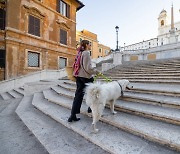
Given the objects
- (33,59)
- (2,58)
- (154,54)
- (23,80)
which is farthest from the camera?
(154,54)

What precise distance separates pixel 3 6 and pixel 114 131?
15824 mm

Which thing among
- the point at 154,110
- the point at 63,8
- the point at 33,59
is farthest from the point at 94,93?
the point at 63,8

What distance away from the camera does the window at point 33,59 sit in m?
15.0

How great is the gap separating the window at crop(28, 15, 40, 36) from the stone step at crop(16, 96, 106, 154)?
1319 cm

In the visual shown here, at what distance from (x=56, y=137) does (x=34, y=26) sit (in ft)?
50.0

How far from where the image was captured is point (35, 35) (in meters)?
15.5

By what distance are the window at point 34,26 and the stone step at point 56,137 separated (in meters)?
13.2

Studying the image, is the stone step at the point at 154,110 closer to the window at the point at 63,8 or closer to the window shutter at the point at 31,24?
the window shutter at the point at 31,24

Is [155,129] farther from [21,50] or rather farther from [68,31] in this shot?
[68,31]

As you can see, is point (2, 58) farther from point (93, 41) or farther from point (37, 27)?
point (93, 41)

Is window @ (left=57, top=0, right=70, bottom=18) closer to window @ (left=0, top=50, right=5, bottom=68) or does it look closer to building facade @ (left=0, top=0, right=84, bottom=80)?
building facade @ (left=0, top=0, right=84, bottom=80)

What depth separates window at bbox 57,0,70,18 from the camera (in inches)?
733

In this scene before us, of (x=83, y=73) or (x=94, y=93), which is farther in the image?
(x=83, y=73)

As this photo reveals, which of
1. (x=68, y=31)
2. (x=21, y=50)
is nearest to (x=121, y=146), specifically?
(x=21, y=50)
